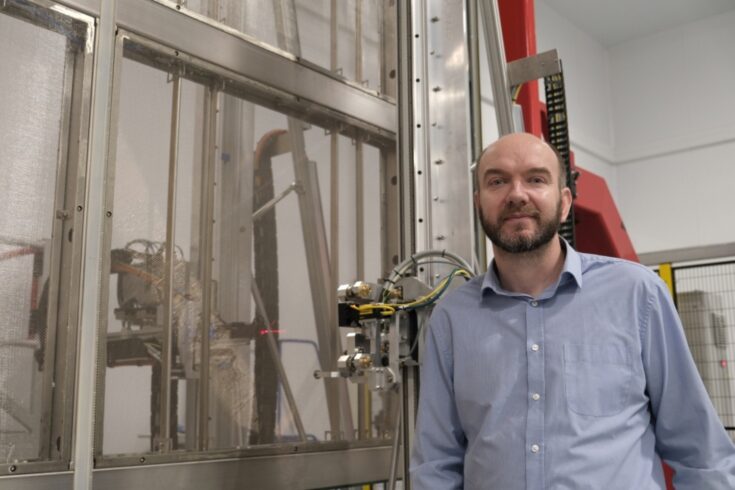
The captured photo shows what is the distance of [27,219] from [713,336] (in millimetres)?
3857

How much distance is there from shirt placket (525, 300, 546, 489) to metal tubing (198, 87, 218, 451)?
847 millimetres

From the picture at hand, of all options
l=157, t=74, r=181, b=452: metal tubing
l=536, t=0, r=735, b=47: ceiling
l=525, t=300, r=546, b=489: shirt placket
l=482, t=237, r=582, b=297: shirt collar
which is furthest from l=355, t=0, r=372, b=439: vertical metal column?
l=536, t=0, r=735, b=47: ceiling

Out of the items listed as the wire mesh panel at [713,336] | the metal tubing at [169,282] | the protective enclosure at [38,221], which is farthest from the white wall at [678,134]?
the protective enclosure at [38,221]

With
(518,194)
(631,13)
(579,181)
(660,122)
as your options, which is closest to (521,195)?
(518,194)

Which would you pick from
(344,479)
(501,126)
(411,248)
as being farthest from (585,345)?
(344,479)

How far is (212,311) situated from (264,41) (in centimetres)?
80

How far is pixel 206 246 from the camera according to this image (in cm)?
211

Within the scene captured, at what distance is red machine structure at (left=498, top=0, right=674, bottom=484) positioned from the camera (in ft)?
8.81

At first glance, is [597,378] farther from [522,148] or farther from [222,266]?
[222,266]

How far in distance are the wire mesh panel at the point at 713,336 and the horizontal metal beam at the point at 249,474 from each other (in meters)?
2.66

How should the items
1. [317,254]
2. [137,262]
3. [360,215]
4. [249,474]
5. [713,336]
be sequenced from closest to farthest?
[137,262] → [249,474] → [317,254] → [360,215] → [713,336]

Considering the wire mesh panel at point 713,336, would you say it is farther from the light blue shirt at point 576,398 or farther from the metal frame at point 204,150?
the light blue shirt at point 576,398

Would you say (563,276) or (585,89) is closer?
(563,276)

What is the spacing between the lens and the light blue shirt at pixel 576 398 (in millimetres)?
1557
